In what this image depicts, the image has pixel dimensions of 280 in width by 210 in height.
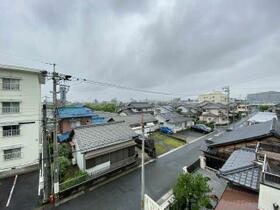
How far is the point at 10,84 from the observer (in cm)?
1627

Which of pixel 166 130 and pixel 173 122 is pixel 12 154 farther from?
pixel 173 122

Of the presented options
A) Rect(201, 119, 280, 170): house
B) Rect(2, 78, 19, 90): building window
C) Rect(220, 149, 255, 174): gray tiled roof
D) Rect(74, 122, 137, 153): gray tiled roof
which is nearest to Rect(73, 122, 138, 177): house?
Rect(74, 122, 137, 153): gray tiled roof

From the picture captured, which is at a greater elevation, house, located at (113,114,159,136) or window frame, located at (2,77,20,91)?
window frame, located at (2,77,20,91)

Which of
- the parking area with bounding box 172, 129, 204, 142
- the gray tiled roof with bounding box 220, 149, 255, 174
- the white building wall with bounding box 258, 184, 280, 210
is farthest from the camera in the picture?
the parking area with bounding box 172, 129, 204, 142

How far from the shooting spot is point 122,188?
13891 mm

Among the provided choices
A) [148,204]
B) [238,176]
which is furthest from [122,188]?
[238,176]

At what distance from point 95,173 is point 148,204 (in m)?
7.48

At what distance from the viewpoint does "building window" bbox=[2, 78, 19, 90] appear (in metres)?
A: 15.9

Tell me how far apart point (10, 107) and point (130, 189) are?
49.1ft

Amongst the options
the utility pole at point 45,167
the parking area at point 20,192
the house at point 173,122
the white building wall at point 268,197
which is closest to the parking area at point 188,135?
the house at point 173,122

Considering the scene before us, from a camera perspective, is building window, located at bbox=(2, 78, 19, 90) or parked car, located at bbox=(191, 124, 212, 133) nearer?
building window, located at bbox=(2, 78, 19, 90)

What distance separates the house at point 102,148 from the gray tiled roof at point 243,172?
36.0 ft

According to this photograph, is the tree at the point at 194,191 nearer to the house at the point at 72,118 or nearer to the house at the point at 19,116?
the house at the point at 19,116

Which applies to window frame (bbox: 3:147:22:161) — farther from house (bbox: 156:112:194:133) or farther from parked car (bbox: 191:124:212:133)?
parked car (bbox: 191:124:212:133)
